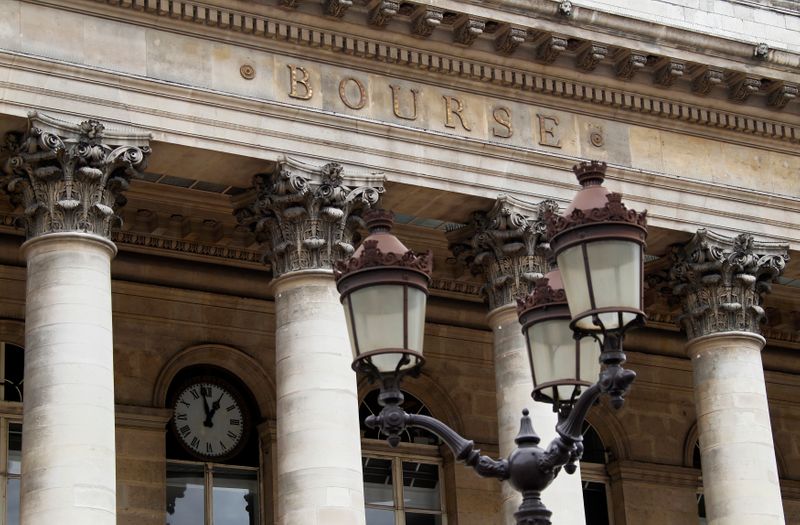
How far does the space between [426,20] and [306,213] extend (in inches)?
124

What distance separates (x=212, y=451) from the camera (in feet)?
95.3

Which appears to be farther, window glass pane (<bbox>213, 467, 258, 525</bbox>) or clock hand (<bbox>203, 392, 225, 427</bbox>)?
clock hand (<bbox>203, 392, 225, 427</bbox>)

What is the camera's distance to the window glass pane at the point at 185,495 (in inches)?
1123

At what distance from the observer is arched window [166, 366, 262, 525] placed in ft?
94.1

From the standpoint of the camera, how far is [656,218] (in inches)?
1082

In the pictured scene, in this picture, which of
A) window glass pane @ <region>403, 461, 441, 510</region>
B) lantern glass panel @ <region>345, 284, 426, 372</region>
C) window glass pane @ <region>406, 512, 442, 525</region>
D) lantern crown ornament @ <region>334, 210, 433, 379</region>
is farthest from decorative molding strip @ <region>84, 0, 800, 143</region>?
lantern glass panel @ <region>345, 284, 426, 372</region>

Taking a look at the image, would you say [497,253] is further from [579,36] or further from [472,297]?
[472,297]

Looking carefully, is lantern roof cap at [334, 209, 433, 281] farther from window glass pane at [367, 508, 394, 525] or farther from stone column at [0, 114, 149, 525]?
window glass pane at [367, 508, 394, 525]

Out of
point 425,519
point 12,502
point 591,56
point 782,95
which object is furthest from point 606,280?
point 425,519

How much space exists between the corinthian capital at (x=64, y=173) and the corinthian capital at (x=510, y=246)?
5.29 meters

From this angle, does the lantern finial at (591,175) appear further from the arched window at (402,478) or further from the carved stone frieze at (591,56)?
the arched window at (402,478)

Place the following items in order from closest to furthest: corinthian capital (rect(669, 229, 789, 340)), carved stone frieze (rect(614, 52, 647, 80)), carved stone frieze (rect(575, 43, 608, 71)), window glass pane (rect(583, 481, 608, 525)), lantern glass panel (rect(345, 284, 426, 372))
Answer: lantern glass panel (rect(345, 284, 426, 372)) → carved stone frieze (rect(575, 43, 608, 71)) → carved stone frieze (rect(614, 52, 647, 80)) → corinthian capital (rect(669, 229, 789, 340)) → window glass pane (rect(583, 481, 608, 525))

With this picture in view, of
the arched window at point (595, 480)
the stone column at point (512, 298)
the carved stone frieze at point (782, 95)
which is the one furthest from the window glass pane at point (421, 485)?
the carved stone frieze at point (782, 95)

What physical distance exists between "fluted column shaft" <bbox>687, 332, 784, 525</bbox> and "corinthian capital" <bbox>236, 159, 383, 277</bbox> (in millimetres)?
5844
